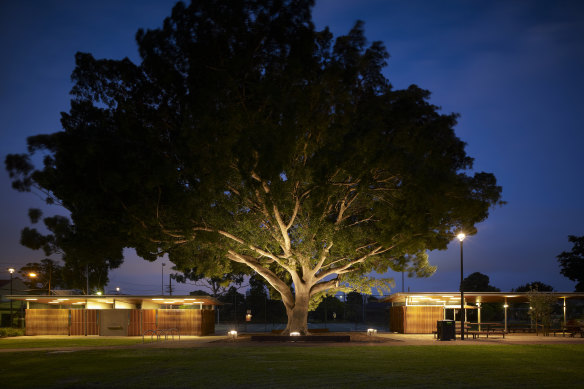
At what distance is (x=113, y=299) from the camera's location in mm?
36656

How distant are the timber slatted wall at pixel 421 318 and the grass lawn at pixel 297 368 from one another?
1594cm

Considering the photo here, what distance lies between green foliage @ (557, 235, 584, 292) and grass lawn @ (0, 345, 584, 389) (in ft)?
177

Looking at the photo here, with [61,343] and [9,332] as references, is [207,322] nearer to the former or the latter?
[61,343]

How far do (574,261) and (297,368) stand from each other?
2582 inches

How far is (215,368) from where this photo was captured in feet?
48.2

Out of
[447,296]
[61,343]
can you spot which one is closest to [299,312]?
[61,343]

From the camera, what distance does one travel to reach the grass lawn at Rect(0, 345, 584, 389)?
39.5 ft

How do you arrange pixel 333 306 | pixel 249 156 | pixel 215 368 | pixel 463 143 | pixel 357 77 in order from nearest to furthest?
pixel 215 368, pixel 249 156, pixel 357 77, pixel 463 143, pixel 333 306

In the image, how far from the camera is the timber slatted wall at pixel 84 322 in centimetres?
3675

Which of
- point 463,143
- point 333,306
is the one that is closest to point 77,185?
point 463,143

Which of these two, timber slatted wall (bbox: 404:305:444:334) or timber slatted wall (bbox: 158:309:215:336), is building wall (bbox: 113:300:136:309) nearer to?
timber slatted wall (bbox: 158:309:215:336)

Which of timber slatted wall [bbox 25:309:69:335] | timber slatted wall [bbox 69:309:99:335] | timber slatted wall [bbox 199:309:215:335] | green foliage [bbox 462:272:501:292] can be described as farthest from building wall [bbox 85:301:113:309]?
green foliage [bbox 462:272:501:292]

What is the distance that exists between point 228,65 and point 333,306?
41296 millimetres

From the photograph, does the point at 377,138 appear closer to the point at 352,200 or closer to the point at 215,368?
the point at 352,200
